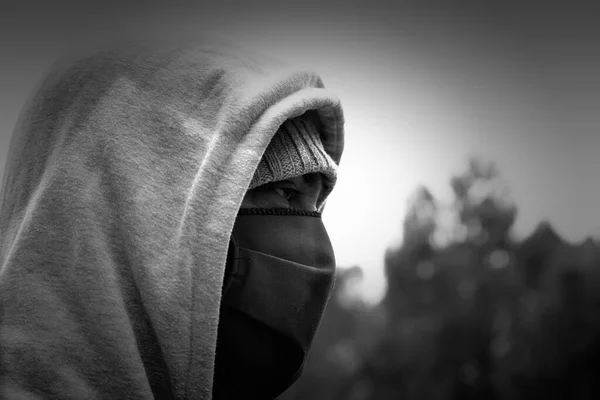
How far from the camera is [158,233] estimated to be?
1.88 meters

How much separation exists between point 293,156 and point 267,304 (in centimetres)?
44

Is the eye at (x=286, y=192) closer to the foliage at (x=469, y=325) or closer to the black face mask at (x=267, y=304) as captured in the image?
the black face mask at (x=267, y=304)

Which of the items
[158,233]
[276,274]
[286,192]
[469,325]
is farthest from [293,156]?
[469,325]

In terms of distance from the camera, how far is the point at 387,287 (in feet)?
71.4

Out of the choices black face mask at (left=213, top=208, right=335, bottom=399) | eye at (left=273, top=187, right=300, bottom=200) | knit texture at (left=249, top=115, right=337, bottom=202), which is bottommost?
black face mask at (left=213, top=208, right=335, bottom=399)

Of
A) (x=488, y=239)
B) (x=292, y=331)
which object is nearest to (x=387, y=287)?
(x=488, y=239)

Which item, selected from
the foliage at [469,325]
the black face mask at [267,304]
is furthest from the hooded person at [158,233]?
the foliage at [469,325]

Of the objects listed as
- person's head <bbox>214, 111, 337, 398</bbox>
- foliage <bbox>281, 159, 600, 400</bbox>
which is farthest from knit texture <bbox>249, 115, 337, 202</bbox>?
foliage <bbox>281, 159, 600, 400</bbox>

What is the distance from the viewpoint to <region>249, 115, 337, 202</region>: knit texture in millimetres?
2143

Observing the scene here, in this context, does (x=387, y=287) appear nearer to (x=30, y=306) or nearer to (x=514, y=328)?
(x=514, y=328)

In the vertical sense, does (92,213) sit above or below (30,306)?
above

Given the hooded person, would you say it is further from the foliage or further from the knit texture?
the foliage

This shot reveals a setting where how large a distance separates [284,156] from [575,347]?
638 inches

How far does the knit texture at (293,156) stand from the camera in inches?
84.4
